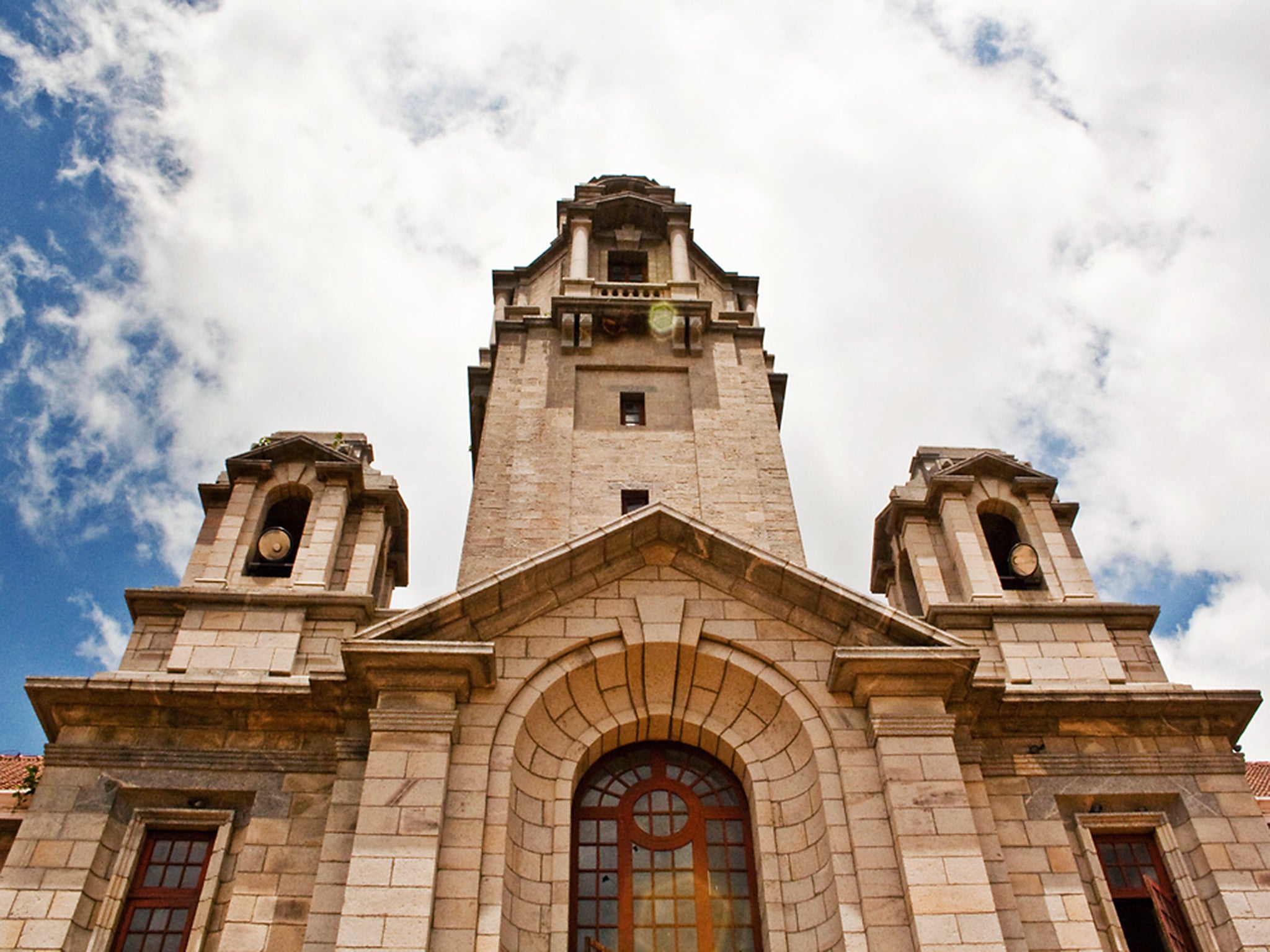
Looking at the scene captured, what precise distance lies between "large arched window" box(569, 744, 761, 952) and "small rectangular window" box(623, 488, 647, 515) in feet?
24.6

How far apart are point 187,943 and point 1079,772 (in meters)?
12.4

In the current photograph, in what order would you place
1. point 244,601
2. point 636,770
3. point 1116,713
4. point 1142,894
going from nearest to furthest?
point 1142,894 → point 636,770 → point 1116,713 → point 244,601

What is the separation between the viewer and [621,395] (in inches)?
1030

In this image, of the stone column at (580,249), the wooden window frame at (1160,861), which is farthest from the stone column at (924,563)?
the stone column at (580,249)

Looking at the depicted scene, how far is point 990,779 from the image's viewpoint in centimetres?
1565

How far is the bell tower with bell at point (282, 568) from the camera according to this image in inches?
702

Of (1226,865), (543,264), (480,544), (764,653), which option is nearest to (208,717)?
(480,544)

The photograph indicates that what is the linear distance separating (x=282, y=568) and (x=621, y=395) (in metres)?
9.39

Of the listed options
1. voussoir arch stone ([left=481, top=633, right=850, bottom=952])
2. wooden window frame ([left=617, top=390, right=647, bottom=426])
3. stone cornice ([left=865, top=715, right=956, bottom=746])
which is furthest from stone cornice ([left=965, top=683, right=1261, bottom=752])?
wooden window frame ([left=617, top=390, right=647, bottom=426])

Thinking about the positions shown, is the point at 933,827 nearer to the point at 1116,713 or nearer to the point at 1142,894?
the point at 1142,894

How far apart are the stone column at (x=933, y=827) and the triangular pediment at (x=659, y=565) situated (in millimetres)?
1337

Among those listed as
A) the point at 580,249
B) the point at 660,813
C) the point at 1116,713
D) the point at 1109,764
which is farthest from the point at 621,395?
the point at 1109,764

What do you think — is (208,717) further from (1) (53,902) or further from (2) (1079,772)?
(2) (1079,772)

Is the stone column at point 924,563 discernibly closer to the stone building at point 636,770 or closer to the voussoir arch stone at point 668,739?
the stone building at point 636,770
